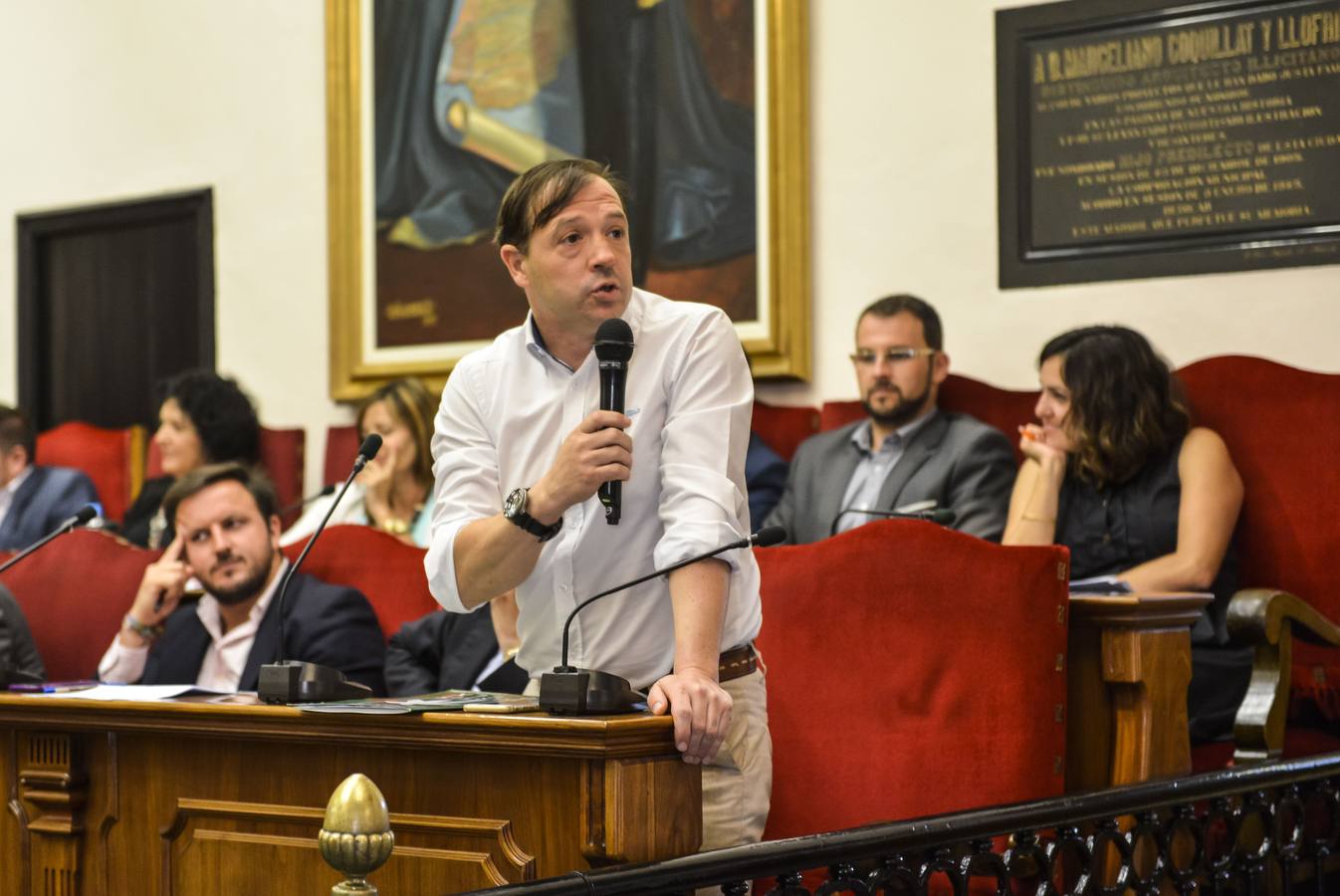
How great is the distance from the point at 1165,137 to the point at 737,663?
2.69 meters

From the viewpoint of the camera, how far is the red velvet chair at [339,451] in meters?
5.29

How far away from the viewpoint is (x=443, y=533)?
212cm

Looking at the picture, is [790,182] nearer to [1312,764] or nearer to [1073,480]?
[1073,480]

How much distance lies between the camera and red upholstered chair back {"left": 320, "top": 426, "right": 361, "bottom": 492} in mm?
5293

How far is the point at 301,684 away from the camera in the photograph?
83.1 inches

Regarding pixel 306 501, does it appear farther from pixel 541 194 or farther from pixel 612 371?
pixel 612 371

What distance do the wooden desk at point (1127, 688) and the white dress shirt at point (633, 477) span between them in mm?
786

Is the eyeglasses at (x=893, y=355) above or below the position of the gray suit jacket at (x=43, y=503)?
above

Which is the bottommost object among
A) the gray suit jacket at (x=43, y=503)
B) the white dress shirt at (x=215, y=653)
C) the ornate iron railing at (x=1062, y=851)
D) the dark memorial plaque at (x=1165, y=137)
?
the ornate iron railing at (x=1062, y=851)

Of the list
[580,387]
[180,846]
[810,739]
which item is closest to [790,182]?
[810,739]

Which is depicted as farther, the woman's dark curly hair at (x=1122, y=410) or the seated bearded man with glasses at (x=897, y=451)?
the seated bearded man with glasses at (x=897, y=451)

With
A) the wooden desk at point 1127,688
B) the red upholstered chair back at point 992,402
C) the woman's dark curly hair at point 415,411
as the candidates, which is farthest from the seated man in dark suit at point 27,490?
the wooden desk at point 1127,688

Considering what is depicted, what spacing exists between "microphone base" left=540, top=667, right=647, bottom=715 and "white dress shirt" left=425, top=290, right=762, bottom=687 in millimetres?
238

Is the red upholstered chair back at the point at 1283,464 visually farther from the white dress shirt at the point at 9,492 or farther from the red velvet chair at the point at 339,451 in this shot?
the white dress shirt at the point at 9,492
